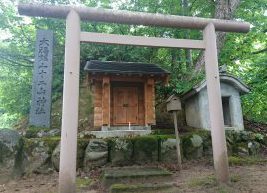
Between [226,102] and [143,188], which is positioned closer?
[143,188]

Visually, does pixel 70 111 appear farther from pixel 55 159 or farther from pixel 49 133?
pixel 49 133

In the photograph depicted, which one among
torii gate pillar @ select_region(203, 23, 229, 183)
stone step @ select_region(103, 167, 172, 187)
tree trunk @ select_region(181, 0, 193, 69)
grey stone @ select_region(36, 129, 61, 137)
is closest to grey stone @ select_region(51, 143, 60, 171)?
grey stone @ select_region(36, 129, 61, 137)

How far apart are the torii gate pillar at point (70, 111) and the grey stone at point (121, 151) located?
3.22 meters

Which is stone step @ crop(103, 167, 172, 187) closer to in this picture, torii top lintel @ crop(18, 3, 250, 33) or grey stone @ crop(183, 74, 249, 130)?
torii top lintel @ crop(18, 3, 250, 33)

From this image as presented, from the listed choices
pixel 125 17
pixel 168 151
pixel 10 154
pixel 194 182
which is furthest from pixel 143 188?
pixel 10 154

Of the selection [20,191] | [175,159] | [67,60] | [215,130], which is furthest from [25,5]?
[175,159]

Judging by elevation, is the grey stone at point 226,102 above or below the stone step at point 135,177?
above

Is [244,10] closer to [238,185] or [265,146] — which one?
[265,146]

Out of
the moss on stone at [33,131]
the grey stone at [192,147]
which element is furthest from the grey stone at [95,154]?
the grey stone at [192,147]

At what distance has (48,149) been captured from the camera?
23.8ft

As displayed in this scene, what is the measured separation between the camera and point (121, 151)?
7.50m

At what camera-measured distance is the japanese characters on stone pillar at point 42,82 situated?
28.6 ft

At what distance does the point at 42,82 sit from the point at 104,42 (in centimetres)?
496

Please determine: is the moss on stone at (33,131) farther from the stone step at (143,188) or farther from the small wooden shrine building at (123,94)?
the stone step at (143,188)
